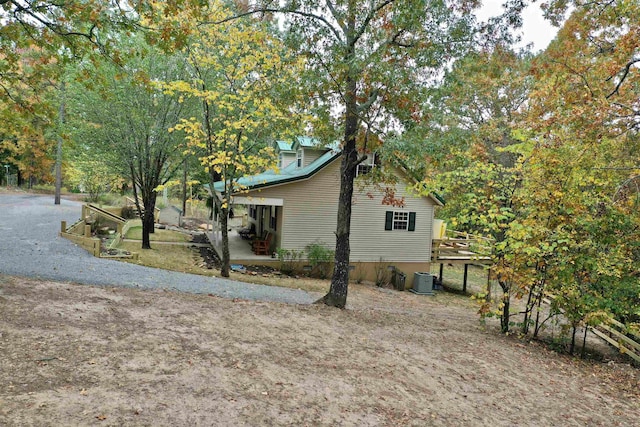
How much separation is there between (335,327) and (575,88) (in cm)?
1006

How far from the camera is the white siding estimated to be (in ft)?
58.9

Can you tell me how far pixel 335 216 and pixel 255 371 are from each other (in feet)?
45.0

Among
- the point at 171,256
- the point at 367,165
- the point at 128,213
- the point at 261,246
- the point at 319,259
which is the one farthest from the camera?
the point at 128,213

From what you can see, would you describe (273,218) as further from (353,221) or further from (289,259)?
(353,221)

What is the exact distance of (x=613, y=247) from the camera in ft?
26.8

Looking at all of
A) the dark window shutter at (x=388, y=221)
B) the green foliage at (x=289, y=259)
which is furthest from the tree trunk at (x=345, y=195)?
the dark window shutter at (x=388, y=221)

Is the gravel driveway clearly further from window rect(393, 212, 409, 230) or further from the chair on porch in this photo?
window rect(393, 212, 409, 230)

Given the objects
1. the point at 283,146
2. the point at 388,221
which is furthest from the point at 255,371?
the point at 283,146

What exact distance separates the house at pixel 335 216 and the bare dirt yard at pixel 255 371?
30.0ft

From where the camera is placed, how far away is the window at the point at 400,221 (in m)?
19.5

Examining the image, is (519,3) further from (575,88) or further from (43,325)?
(43,325)

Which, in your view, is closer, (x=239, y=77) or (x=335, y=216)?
(x=239, y=77)

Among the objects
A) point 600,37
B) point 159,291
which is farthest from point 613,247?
point 159,291

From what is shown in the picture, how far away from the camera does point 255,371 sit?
16.9ft
